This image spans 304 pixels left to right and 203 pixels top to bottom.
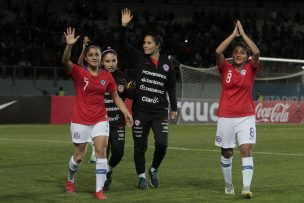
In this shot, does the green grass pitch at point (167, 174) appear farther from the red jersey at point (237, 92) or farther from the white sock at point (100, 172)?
the red jersey at point (237, 92)

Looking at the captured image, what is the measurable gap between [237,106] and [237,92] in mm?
218

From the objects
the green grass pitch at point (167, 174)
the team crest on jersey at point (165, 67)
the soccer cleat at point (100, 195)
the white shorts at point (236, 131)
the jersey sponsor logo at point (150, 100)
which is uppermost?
the team crest on jersey at point (165, 67)

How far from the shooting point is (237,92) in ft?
34.8

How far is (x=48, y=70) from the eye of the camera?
38.2m

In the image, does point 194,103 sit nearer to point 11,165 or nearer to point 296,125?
point 296,125

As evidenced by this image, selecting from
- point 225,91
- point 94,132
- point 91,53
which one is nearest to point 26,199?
point 94,132

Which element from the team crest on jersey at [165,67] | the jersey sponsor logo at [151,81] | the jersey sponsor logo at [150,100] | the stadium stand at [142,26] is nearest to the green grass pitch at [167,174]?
the jersey sponsor logo at [150,100]

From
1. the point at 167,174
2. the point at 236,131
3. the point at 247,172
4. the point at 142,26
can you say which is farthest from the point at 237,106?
the point at 142,26

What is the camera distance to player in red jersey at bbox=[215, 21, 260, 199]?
10430mm

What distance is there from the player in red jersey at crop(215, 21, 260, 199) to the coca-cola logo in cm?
2610

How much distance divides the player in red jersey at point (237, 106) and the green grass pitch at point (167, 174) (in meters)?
0.71

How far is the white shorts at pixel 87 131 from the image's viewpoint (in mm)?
10289

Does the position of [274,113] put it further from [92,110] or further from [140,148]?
[92,110]

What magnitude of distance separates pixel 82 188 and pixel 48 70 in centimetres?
2734
